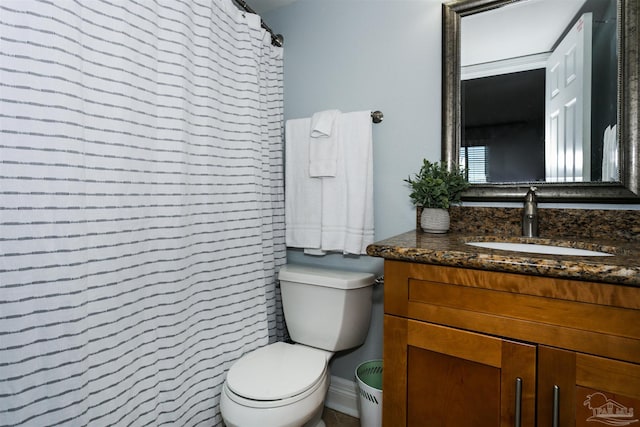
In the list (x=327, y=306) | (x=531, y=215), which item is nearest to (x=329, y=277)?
(x=327, y=306)

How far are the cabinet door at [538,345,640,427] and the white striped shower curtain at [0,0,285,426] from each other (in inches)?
46.2

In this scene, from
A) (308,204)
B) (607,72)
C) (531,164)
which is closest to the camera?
(607,72)

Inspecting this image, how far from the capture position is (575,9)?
125cm

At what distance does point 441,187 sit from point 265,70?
43.7 inches

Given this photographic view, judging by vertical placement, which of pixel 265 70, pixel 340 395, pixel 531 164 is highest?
pixel 265 70

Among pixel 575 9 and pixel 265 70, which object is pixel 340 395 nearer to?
pixel 265 70

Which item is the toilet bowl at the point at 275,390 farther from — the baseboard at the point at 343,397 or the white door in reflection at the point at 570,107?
the white door in reflection at the point at 570,107

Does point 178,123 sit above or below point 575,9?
below

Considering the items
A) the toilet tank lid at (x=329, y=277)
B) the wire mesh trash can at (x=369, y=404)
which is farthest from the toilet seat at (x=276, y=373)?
the toilet tank lid at (x=329, y=277)

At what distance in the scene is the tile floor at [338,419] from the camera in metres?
1.66

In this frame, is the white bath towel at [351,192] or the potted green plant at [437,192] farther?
the white bath towel at [351,192]

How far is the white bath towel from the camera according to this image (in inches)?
62.6

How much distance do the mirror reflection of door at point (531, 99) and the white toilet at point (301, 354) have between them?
0.79 m

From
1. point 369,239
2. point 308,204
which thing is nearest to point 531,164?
point 369,239
